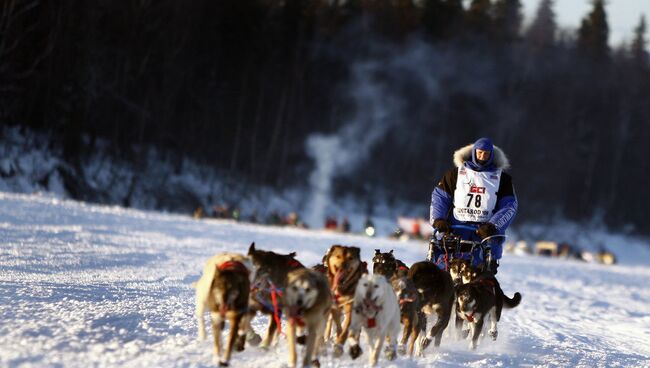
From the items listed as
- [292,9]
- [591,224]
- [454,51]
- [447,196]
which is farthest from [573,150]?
[447,196]

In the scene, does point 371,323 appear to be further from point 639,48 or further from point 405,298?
point 639,48

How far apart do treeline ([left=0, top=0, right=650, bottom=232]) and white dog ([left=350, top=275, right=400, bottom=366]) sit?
24058mm

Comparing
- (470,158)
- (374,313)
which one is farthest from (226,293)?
(470,158)

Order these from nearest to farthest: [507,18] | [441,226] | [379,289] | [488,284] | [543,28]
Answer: [379,289] → [488,284] → [441,226] → [507,18] → [543,28]

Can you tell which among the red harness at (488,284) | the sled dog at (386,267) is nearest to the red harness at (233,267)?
the sled dog at (386,267)

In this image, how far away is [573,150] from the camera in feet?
179

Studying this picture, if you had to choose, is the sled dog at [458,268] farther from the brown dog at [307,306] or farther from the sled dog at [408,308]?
the brown dog at [307,306]

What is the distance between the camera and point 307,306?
4.87m

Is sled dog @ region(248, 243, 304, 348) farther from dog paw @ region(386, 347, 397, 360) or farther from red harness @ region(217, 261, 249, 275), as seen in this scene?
dog paw @ region(386, 347, 397, 360)

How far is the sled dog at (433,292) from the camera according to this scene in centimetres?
629

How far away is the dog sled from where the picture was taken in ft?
25.1

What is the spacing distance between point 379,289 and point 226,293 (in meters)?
1.10

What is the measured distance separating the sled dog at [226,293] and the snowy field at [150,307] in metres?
0.32

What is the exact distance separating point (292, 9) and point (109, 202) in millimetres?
19007
